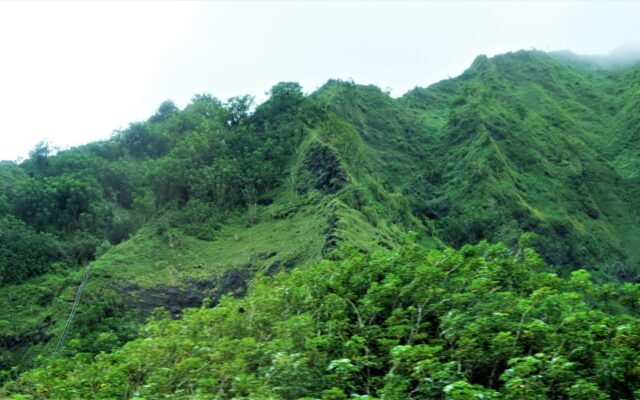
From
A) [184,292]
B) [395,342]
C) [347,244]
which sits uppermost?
[347,244]

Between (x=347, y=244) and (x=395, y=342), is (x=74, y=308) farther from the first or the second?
(x=395, y=342)

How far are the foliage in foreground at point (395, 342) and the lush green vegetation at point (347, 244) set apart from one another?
34 mm

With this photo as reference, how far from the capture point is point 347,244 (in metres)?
13.6

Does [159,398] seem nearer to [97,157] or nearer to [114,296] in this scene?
[114,296]

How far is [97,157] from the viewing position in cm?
4638

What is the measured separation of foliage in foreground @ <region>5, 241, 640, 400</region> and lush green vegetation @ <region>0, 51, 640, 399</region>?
0.11 ft

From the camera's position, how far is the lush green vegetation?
8.52m

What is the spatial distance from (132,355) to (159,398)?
1.73 meters

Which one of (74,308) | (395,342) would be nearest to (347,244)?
(395,342)

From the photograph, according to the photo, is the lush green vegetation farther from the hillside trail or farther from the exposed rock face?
the hillside trail

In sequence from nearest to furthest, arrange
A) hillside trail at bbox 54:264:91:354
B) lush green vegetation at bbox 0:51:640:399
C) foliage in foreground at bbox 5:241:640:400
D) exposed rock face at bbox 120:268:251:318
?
foliage in foreground at bbox 5:241:640:400 → lush green vegetation at bbox 0:51:640:399 → hillside trail at bbox 54:264:91:354 → exposed rock face at bbox 120:268:251:318

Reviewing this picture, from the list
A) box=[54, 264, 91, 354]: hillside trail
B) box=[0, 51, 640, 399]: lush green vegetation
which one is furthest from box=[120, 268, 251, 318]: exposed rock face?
box=[54, 264, 91, 354]: hillside trail

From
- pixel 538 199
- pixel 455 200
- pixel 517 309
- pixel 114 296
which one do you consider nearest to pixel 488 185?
pixel 455 200

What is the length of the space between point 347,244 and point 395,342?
4686 mm
